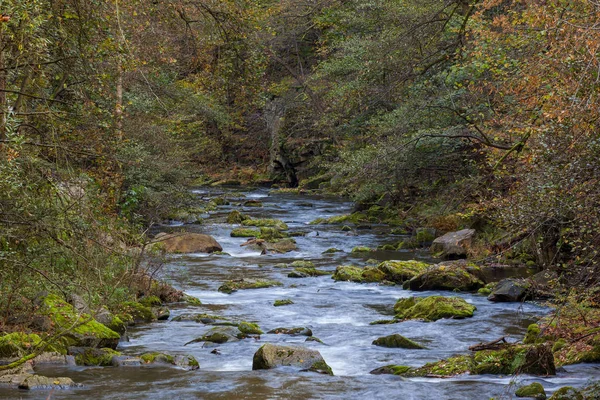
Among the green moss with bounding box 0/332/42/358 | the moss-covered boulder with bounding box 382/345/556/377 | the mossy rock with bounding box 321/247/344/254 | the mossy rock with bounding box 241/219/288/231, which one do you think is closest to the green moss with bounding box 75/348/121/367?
the green moss with bounding box 0/332/42/358

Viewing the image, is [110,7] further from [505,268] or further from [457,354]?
[505,268]

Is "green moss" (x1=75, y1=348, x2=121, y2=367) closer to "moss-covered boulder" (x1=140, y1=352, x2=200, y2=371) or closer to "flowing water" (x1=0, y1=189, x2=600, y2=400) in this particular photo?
"flowing water" (x1=0, y1=189, x2=600, y2=400)

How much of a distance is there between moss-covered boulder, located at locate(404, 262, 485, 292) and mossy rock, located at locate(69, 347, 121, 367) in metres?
9.32

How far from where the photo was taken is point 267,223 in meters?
30.9

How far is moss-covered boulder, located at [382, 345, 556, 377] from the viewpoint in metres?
10.3

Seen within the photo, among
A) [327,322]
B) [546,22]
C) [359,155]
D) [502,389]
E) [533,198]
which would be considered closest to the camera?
[546,22]

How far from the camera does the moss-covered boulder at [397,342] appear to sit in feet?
42.0

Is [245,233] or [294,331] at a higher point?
[245,233]

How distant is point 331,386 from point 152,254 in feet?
23.0

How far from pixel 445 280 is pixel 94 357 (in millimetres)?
10258

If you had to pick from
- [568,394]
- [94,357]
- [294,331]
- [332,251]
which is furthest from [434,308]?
[332,251]

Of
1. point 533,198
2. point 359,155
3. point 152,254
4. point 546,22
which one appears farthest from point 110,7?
point 359,155

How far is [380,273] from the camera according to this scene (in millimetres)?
19875

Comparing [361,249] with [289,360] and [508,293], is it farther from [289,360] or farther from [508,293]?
[289,360]
